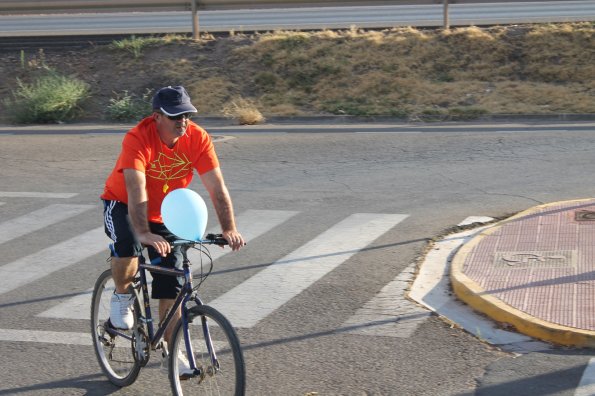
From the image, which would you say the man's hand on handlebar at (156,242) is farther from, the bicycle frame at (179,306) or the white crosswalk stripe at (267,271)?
the white crosswalk stripe at (267,271)

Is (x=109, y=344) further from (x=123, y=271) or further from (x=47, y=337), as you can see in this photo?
(x=47, y=337)

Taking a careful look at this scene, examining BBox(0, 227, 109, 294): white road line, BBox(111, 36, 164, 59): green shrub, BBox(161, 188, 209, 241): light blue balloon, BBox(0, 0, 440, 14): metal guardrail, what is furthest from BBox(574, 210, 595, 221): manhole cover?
BBox(111, 36, 164, 59): green shrub

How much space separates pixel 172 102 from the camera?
5.21 metres

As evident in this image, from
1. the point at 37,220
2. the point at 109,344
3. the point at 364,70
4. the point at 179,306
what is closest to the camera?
the point at 179,306

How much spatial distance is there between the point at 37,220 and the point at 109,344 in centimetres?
524

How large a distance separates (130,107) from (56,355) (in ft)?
40.8

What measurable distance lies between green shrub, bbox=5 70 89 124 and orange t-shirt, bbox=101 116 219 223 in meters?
13.6

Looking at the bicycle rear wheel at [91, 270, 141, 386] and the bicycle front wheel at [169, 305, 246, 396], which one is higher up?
the bicycle front wheel at [169, 305, 246, 396]

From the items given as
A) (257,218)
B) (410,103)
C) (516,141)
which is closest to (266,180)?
(257,218)

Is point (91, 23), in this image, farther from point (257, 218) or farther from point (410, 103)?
point (257, 218)

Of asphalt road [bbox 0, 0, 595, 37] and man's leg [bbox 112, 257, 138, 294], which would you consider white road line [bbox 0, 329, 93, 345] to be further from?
asphalt road [bbox 0, 0, 595, 37]

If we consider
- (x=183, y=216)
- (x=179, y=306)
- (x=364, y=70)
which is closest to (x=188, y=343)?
(x=179, y=306)

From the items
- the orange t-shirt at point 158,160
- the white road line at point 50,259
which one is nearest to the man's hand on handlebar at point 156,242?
the orange t-shirt at point 158,160

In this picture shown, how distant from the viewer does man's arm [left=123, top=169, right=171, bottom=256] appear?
514 cm
